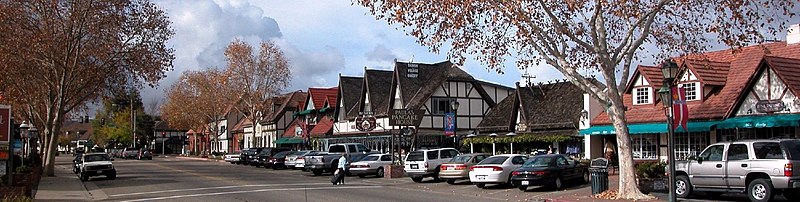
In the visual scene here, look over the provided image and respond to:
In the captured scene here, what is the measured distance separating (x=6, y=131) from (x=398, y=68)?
3113cm

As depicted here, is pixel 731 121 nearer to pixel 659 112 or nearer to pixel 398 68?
pixel 659 112

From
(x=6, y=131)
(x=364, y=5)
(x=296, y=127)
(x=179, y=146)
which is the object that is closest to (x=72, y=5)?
(x=6, y=131)

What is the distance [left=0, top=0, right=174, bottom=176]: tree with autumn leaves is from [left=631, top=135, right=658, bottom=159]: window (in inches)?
896

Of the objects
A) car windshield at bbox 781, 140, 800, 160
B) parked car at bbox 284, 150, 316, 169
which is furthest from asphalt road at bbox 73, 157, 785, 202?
parked car at bbox 284, 150, 316, 169

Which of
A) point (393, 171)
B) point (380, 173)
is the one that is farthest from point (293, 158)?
point (393, 171)

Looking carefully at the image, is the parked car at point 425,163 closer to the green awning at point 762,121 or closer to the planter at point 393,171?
the planter at point 393,171

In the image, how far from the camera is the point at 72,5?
37219mm

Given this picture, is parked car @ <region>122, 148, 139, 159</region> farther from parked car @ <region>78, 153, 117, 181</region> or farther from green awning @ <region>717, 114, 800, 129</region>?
green awning @ <region>717, 114, 800, 129</region>

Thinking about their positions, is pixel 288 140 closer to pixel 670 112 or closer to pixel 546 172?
pixel 546 172

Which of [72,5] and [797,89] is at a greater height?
[72,5]

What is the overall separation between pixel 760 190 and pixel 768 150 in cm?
98

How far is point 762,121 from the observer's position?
27094mm

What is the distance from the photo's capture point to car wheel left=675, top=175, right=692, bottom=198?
2114 cm

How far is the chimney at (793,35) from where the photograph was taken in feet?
105
